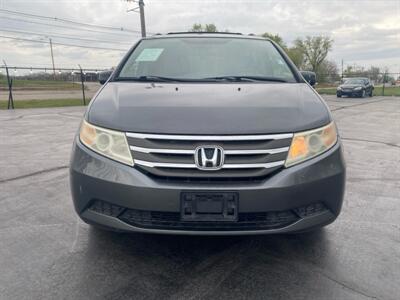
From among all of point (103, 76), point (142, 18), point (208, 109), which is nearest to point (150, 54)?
point (103, 76)

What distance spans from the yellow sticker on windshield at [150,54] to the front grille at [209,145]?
1.46m

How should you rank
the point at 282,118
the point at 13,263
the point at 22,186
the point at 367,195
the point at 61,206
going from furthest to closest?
the point at 22,186 → the point at 367,195 → the point at 61,206 → the point at 13,263 → the point at 282,118

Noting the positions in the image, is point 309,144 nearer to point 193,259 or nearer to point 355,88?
point 193,259

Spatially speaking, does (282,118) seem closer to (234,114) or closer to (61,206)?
(234,114)

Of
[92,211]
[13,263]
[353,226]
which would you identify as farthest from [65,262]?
[353,226]

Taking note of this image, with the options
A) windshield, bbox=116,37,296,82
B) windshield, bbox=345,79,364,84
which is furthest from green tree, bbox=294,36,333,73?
windshield, bbox=116,37,296,82

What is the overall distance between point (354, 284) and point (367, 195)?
70.4 inches

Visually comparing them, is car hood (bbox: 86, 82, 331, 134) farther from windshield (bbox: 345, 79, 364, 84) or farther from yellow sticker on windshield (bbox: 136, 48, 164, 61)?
windshield (bbox: 345, 79, 364, 84)

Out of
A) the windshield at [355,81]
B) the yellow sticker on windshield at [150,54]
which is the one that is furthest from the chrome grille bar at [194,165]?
the windshield at [355,81]

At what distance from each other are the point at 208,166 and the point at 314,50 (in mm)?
63784

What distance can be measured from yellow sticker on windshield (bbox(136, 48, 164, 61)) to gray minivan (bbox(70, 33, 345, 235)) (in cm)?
101

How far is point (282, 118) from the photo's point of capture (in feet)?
6.96

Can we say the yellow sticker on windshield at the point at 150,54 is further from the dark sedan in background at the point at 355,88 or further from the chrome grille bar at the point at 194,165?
the dark sedan in background at the point at 355,88

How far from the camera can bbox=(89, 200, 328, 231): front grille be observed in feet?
6.57
